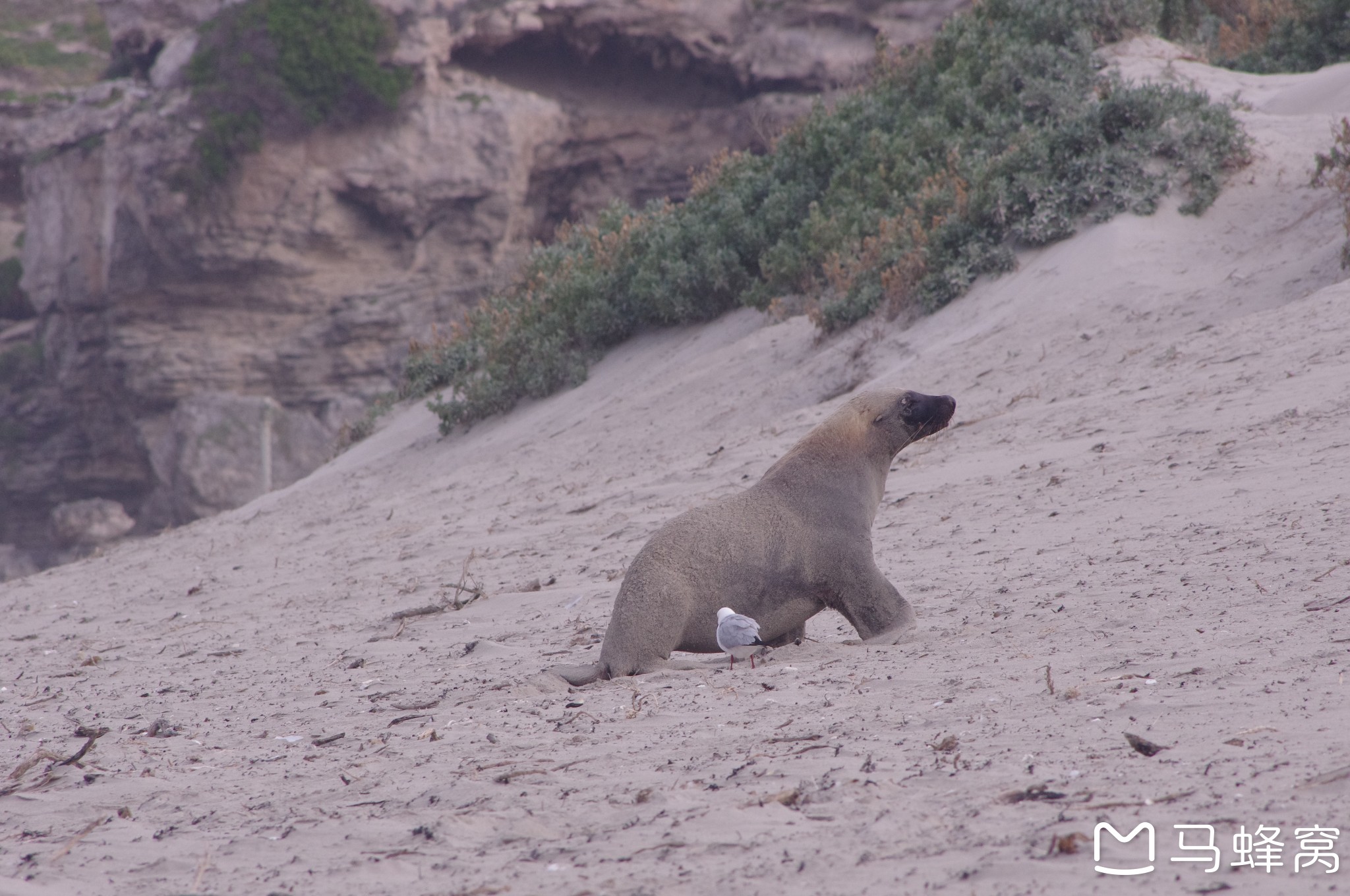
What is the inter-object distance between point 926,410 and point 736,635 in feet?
4.91

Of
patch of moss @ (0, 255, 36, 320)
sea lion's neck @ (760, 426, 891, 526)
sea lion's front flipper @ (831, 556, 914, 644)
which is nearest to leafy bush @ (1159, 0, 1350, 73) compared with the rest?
sea lion's neck @ (760, 426, 891, 526)

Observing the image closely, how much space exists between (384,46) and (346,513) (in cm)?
1913

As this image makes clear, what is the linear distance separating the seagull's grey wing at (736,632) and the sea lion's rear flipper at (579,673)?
50cm

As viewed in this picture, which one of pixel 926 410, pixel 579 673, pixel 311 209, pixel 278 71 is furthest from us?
pixel 311 209

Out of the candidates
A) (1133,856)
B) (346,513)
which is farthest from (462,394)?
(1133,856)

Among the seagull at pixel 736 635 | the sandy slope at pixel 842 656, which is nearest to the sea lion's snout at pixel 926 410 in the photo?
the sandy slope at pixel 842 656

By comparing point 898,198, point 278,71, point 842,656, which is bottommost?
point 842,656

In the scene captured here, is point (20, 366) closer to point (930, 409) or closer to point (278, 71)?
point (278, 71)

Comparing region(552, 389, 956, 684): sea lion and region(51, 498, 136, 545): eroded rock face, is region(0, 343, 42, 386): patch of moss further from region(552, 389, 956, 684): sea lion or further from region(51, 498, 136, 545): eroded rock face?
region(552, 389, 956, 684): sea lion

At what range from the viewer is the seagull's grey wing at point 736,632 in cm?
485

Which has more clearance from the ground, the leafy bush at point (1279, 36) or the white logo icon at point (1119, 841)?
the leafy bush at point (1279, 36)

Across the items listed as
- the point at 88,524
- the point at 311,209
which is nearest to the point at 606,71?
the point at 311,209

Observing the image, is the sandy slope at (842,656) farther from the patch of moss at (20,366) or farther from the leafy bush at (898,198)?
the patch of moss at (20,366)

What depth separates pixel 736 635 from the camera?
4859 millimetres
